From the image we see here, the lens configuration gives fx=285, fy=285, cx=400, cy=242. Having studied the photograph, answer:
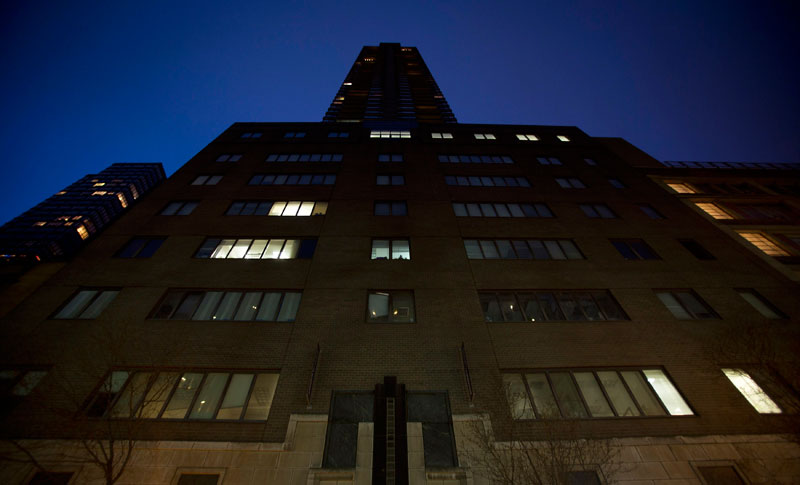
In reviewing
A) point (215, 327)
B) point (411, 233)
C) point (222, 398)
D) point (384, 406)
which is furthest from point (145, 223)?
point (384, 406)

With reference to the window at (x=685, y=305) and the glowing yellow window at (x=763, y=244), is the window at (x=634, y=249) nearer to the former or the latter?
the window at (x=685, y=305)

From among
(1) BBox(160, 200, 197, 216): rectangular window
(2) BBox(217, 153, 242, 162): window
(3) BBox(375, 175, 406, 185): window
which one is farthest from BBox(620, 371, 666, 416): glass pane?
(2) BBox(217, 153, 242, 162): window

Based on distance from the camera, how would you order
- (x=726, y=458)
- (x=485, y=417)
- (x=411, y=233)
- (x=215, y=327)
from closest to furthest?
(x=726, y=458) < (x=485, y=417) < (x=215, y=327) < (x=411, y=233)

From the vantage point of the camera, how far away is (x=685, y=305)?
1436 centimetres

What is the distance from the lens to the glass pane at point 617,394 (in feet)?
35.4

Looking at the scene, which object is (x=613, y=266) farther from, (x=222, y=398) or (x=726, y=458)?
(x=222, y=398)

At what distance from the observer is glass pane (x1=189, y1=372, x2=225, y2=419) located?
1049cm

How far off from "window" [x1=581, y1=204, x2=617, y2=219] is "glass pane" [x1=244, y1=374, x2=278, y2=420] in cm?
2111

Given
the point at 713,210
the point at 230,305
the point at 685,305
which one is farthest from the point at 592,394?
the point at 713,210

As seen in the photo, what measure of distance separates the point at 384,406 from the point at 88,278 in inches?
649

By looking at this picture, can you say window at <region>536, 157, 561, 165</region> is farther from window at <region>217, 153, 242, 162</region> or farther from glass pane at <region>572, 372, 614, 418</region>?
window at <region>217, 153, 242, 162</region>

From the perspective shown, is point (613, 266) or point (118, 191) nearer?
point (613, 266)

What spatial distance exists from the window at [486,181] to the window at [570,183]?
277cm

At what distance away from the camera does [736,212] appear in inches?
872
